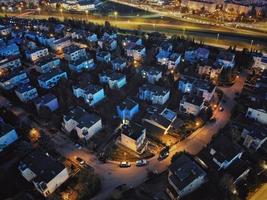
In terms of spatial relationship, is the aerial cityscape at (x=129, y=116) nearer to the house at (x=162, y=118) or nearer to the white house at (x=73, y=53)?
the house at (x=162, y=118)

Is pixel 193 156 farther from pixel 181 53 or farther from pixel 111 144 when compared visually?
pixel 181 53

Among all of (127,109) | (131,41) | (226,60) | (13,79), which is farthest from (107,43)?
(226,60)

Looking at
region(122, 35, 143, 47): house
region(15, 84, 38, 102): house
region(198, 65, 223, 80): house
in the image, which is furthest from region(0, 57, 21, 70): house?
region(198, 65, 223, 80): house

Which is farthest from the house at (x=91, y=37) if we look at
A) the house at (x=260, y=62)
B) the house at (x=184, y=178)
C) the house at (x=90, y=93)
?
the house at (x=184, y=178)

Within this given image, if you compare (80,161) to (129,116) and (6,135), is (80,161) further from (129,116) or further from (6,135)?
(6,135)

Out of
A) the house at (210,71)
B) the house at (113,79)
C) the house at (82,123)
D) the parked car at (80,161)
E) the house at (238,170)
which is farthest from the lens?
the house at (210,71)

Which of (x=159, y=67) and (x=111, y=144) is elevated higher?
(x=159, y=67)

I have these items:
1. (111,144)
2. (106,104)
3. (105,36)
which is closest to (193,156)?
(111,144)

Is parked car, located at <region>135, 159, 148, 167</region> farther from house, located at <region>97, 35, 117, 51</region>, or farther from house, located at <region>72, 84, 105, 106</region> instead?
house, located at <region>97, 35, 117, 51</region>
